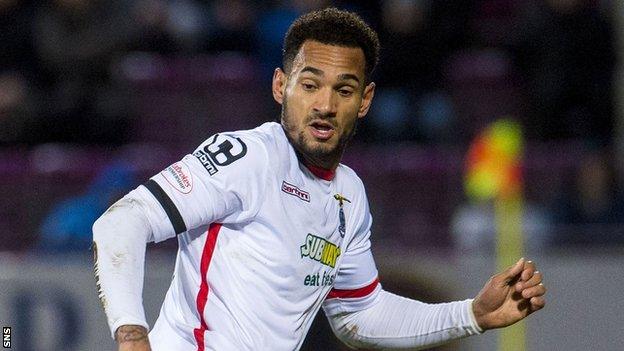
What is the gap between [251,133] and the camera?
184 inches

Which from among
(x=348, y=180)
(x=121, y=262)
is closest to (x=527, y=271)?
(x=348, y=180)

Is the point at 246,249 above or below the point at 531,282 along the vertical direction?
above

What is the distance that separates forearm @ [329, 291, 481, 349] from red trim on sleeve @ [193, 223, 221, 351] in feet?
3.19

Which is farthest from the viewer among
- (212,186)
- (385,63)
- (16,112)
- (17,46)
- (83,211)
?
(17,46)

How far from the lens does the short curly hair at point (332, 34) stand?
4.71 m

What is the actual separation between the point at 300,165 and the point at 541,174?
4.93 meters

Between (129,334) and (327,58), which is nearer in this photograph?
(129,334)

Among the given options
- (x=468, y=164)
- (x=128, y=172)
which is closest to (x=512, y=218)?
(x=468, y=164)

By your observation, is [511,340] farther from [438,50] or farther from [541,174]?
[438,50]

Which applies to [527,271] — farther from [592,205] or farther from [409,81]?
[409,81]

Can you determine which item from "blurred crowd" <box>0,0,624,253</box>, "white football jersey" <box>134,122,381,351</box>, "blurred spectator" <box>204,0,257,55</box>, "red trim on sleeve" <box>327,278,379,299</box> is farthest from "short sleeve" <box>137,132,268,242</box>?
"blurred spectator" <box>204,0,257,55</box>

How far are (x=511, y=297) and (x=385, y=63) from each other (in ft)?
17.6

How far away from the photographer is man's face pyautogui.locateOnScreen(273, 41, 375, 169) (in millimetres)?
4660

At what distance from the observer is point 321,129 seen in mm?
4699
